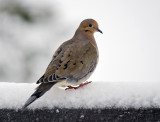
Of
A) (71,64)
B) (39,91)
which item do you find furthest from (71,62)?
(39,91)

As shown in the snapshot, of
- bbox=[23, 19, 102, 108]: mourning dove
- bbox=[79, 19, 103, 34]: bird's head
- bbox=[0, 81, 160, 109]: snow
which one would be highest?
bbox=[79, 19, 103, 34]: bird's head

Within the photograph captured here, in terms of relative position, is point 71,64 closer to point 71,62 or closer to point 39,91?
point 71,62

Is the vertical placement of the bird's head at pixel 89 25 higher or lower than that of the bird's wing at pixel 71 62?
higher

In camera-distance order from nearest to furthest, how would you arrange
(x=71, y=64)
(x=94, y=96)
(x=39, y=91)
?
(x=94, y=96)
(x=39, y=91)
(x=71, y=64)

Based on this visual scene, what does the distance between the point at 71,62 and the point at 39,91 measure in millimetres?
756

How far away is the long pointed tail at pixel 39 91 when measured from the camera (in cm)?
349

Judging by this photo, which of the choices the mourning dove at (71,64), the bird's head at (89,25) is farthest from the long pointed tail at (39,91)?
the bird's head at (89,25)

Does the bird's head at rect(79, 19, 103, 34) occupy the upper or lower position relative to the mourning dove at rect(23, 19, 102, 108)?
upper

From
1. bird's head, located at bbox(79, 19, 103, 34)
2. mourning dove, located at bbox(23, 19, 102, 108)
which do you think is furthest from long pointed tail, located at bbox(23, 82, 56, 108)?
bird's head, located at bbox(79, 19, 103, 34)

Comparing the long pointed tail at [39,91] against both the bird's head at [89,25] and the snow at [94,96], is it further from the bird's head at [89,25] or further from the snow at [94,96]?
the bird's head at [89,25]

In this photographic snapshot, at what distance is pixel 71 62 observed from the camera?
14.5 ft

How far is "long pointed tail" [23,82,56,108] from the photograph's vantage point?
3.49 metres

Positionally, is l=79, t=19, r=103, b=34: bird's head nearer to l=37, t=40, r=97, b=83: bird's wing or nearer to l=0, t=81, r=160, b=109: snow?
l=37, t=40, r=97, b=83: bird's wing

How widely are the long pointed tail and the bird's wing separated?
0.05 m
